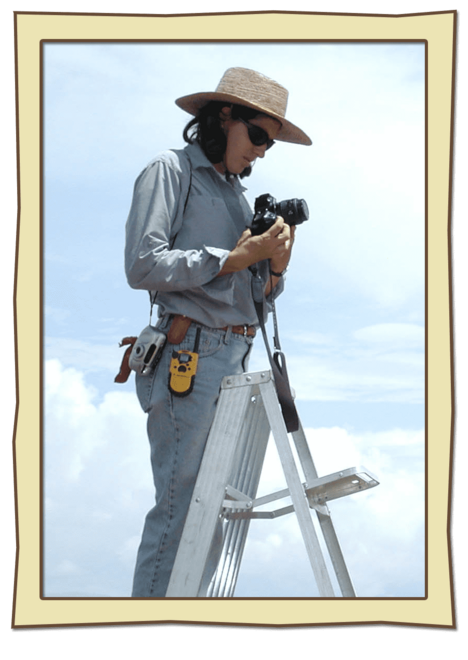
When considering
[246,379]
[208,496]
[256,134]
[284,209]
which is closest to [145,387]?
[246,379]

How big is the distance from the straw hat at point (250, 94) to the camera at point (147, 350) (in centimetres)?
116

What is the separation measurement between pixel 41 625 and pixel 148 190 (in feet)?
6.44

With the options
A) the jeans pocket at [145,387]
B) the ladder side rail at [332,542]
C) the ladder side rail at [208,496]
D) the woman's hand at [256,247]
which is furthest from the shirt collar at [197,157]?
the ladder side rail at [332,542]

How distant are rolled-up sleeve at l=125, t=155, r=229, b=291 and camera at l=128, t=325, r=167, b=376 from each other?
9.2 inches

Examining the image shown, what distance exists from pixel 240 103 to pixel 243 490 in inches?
73.0

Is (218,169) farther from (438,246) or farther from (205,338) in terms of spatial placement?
(438,246)

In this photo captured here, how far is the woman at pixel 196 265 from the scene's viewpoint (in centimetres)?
415

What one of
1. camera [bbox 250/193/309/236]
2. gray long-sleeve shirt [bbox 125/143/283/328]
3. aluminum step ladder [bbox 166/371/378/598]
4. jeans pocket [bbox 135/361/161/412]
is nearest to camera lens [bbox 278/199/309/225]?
camera [bbox 250/193/309/236]

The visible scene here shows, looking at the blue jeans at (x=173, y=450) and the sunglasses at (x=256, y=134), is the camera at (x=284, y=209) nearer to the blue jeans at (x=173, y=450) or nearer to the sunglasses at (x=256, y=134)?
the sunglasses at (x=256, y=134)

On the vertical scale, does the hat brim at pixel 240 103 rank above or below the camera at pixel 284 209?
above

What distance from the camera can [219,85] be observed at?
4.47 metres

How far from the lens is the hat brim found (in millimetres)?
4352

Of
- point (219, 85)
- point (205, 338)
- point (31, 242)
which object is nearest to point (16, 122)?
point (31, 242)

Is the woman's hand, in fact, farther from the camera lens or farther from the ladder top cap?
the ladder top cap
